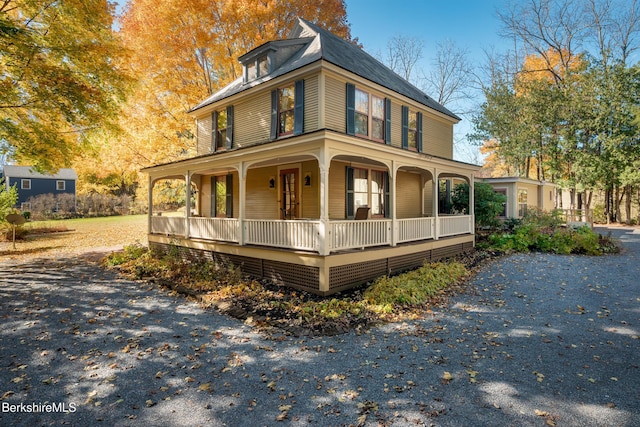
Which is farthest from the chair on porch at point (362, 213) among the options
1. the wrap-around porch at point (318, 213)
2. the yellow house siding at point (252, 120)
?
the yellow house siding at point (252, 120)

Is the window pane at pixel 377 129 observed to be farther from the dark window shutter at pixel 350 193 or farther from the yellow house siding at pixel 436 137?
the yellow house siding at pixel 436 137

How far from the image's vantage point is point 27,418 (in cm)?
348

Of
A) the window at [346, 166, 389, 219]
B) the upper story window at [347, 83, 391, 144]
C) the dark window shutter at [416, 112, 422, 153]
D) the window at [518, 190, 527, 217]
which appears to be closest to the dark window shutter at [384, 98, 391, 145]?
the upper story window at [347, 83, 391, 144]

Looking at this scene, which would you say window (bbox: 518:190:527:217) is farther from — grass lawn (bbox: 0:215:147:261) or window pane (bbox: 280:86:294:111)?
grass lawn (bbox: 0:215:147:261)

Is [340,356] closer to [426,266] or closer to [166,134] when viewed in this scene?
[426,266]

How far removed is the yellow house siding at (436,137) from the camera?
48.3 feet

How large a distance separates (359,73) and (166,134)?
38.7 feet

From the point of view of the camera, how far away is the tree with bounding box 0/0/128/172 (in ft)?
33.3

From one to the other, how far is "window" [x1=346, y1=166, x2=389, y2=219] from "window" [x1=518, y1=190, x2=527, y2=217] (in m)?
11.5

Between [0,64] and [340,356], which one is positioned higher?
[0,64]

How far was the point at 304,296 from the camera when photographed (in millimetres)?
7891

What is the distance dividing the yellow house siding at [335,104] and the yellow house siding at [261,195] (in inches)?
125

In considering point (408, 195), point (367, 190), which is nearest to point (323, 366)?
point (367, 190)

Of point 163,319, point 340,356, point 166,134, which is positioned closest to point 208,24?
point 166,134
